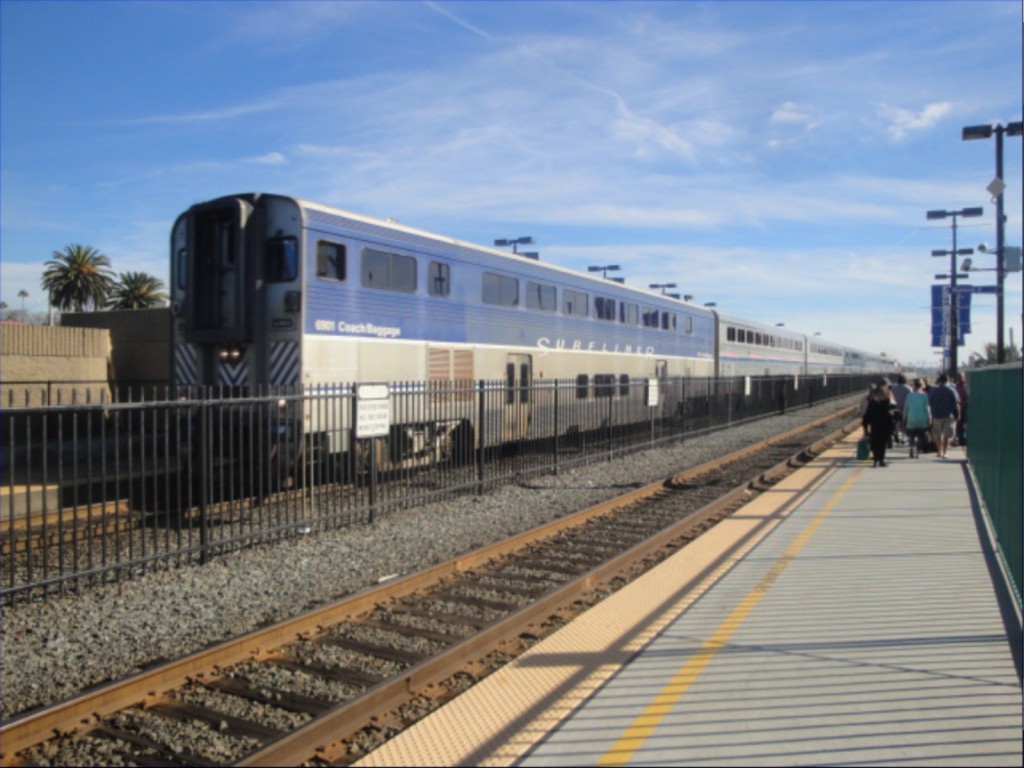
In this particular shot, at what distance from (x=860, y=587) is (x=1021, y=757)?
10.4ft

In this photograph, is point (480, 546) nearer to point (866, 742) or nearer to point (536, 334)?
point (866, 742)

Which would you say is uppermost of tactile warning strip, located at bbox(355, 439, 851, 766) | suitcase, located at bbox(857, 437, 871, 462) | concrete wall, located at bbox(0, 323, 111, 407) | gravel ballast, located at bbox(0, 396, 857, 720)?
concrete wall, located at bbox(0, 323, 111, 407)

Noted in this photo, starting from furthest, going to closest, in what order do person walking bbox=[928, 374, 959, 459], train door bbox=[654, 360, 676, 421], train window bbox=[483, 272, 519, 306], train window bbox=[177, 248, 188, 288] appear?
1. train door bbox=[654, 360, 676, 421]
2. person walking bbox=[928, 374, 959, 459]
3. train window bbox=[483, 272, 519, 306]
4. train window bbox=[177, 248, 188, 288]

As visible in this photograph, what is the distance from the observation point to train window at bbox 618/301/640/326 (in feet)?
73.9

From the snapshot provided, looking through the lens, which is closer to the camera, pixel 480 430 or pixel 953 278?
pixel 480 430

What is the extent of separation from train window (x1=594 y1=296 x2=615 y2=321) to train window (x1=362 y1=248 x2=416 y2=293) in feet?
26.8

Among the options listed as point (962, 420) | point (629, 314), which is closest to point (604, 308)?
point (629, 314)

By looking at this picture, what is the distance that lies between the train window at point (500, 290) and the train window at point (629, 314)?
6.26 metres

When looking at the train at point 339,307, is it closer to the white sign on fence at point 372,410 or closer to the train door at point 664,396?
the white sign on fence at point 372,410

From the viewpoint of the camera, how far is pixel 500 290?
16234 millimetres

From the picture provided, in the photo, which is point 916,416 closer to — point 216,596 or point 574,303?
point 574,303

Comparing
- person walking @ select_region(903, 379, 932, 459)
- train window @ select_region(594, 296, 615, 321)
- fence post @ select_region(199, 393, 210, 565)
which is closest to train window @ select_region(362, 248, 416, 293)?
fence post @ select_region(199, 393, 210, 565)

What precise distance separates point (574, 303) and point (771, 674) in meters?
15.0

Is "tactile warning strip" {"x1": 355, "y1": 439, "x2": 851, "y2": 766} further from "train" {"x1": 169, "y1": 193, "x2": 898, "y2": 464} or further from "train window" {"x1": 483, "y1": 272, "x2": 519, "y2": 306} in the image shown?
"train window" {"x1": 483, "y1": 272, "x2": 519, "y2": 306}
